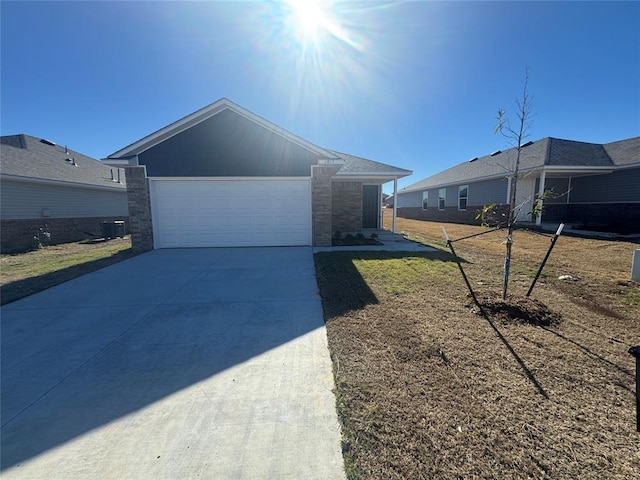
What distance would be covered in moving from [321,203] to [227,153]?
11.8ft

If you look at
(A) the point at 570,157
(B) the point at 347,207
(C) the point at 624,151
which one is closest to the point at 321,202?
(B) the point at 347,207

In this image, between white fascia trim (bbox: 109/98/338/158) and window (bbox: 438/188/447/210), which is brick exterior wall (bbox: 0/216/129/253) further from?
window (bbox: 438/188/447/210)

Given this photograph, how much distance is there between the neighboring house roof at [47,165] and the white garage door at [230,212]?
684cm

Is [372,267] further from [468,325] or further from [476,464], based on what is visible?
[476,464]

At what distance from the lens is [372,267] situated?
684 centimetres

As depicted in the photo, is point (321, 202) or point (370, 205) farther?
point (370, 205)

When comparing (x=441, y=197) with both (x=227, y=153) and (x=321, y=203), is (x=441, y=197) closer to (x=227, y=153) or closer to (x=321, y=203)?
(x=321, y=203)

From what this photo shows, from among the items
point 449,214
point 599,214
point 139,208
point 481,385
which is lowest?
point 481,385

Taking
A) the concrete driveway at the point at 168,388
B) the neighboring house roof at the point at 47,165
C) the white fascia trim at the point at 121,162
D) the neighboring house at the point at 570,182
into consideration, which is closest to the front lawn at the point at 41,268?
the concrete driveway at the point at 168,388

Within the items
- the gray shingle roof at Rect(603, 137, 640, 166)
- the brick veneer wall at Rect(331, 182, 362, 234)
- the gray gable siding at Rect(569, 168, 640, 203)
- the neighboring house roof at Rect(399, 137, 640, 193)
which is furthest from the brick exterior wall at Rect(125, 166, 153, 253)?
the gray gable siding at Rect(569, 168, 640, 203)

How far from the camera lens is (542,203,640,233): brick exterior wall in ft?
44.0

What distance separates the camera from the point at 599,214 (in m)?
14.7

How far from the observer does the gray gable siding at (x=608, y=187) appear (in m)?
13.6

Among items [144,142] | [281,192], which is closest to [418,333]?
[281,192]
